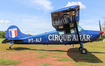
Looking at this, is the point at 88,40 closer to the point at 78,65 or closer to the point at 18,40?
the point at 78,65

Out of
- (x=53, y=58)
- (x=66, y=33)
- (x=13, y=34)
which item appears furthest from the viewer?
(x=13, y=34)

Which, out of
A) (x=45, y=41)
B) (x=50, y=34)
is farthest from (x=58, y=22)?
(x=45, y=41)

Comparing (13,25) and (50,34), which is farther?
(13,25)

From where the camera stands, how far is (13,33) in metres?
10.6

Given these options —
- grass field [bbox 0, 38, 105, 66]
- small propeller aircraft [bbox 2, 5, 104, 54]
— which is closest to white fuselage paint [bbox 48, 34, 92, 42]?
small propeller aircraft [bbox 2, 5, 104, 54]

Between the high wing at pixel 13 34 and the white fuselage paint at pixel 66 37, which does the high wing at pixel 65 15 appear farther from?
the high wing at pixel 13 34

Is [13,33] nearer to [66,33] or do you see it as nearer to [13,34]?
[13,34]

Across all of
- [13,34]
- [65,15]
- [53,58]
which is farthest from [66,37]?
[13,34]

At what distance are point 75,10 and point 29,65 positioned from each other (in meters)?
4.61

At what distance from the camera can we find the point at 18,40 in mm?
9539

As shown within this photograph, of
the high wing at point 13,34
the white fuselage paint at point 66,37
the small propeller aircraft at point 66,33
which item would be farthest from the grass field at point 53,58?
the high wing at point 13,34

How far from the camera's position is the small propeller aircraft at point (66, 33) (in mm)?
5700

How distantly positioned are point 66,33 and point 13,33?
289 inches

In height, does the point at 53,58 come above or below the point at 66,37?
below
